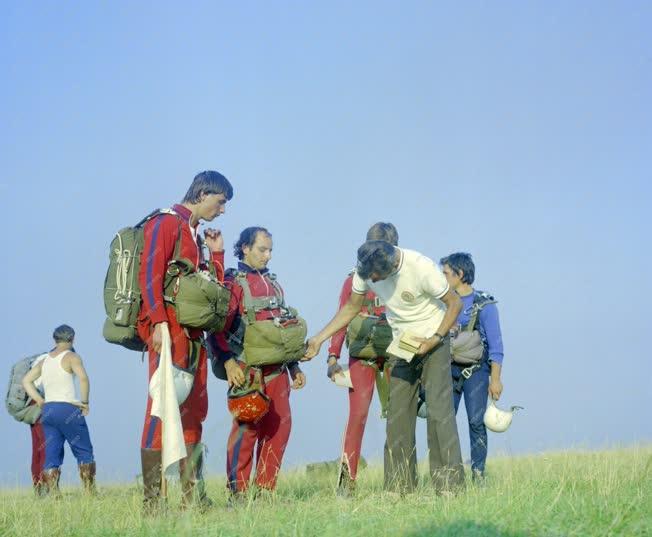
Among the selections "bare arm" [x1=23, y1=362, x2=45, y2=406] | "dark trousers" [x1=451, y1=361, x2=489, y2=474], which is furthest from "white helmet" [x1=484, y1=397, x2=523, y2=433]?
"bare arm" [x1=23, y1=362, x2=45, y2=406]

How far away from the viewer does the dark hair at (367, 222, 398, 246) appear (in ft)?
27.1

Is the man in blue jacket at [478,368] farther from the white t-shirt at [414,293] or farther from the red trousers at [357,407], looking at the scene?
the white t-shirt at [414,293]

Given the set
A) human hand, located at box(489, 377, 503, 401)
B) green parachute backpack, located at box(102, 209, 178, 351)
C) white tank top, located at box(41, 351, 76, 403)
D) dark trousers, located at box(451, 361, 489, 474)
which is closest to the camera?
green parachute backpack, located at box(102, 209, 178, 351)

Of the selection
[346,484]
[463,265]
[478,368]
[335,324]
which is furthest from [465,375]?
[335,324]

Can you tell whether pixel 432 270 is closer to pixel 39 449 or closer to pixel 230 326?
pixel 230 326

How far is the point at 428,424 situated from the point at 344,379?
1298 mm

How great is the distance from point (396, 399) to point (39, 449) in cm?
590

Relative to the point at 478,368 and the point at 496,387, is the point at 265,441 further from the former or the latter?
the point at 496,387

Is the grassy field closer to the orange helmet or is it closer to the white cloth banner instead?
the white cloth banner

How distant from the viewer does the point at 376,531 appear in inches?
212

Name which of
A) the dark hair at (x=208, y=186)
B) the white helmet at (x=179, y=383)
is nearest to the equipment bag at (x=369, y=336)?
the dark hair at (x=208, y=186)

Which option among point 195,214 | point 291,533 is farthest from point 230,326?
point 291,533

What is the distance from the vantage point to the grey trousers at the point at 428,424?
7559 millimetres

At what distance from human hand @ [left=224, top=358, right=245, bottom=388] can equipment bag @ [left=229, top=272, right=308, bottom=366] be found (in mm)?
135
